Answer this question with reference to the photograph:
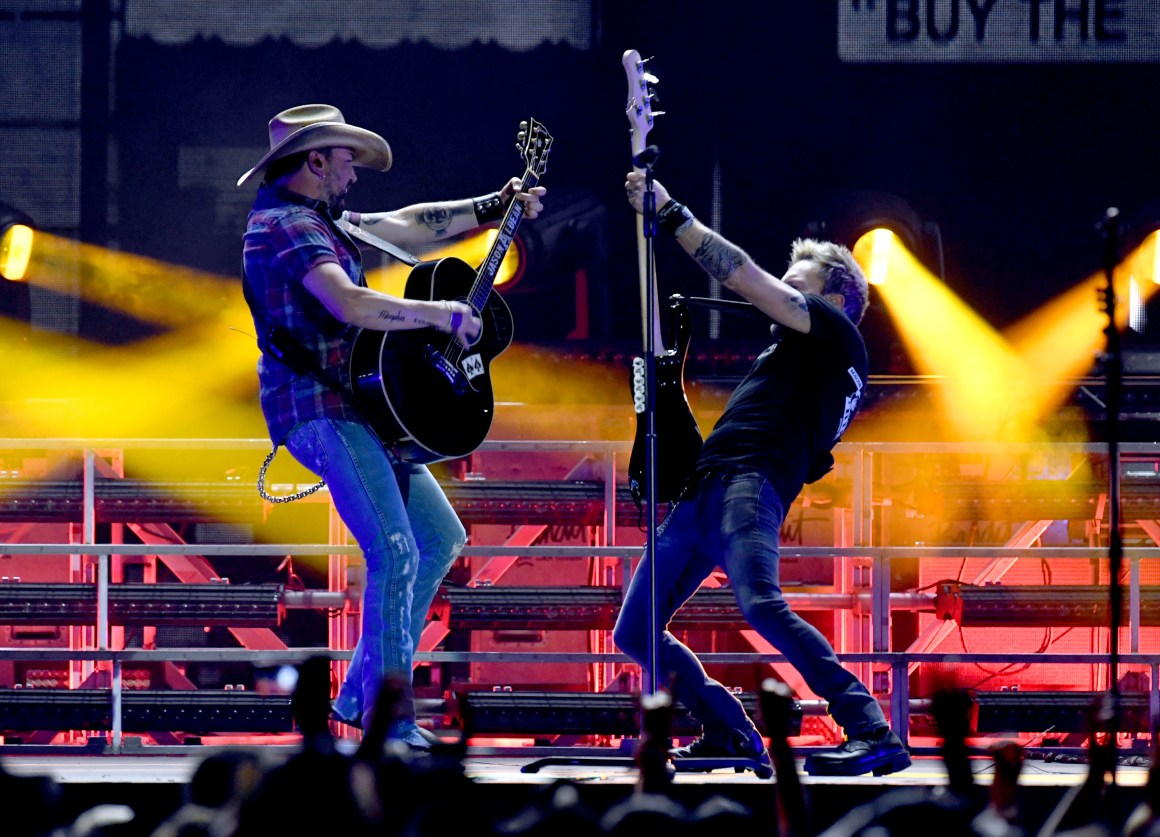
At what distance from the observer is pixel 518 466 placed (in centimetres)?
880

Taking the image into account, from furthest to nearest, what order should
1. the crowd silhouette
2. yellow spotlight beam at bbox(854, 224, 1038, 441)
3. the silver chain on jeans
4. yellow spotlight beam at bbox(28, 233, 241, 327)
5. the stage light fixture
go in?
yellow spotlight beam at bbox(28, 233, 241, 327)
the stage light fixture
yellow spotlight beam at bbox(854, 224, 1038, 441)
the silver chain on jeans
the crowd silhouette

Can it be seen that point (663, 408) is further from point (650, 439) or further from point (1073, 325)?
point (1073, 325)

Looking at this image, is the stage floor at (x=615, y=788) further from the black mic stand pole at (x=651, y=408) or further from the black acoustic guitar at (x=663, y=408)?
the black acoustic guitar at (x=663, y=408)

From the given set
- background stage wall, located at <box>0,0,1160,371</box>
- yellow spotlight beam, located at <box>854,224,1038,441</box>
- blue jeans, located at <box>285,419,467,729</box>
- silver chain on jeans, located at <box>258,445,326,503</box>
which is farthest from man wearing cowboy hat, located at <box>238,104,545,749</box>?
background stage wall, located at <box>0,0,1160,371</box>

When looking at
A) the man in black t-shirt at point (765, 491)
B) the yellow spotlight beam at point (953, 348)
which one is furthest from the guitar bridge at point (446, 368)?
the yellow spotlight beam at point (953, 348)

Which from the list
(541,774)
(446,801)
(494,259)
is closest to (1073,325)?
(494,259)

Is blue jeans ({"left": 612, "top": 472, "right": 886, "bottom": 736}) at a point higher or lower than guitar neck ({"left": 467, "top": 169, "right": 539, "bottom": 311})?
lower

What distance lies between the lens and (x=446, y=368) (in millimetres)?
4418

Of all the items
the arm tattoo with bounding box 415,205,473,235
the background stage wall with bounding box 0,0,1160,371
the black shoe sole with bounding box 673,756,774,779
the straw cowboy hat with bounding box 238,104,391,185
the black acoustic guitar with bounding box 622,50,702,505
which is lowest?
the black shoe sole with bounding box 673,756,774,779

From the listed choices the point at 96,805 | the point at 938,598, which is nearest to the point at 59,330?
the point at 938,598

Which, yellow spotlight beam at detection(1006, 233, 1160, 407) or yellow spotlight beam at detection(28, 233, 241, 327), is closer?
yellow spotlight beam at detection(1006, 233, 1160, 407)

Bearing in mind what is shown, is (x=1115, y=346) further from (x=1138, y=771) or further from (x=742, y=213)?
(x=742, y=213)

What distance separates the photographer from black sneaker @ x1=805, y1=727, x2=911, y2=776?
412cm

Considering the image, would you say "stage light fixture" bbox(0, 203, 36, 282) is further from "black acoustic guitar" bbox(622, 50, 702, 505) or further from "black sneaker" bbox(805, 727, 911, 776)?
"black sneaker" bbox(805, 727, 911, 776)
